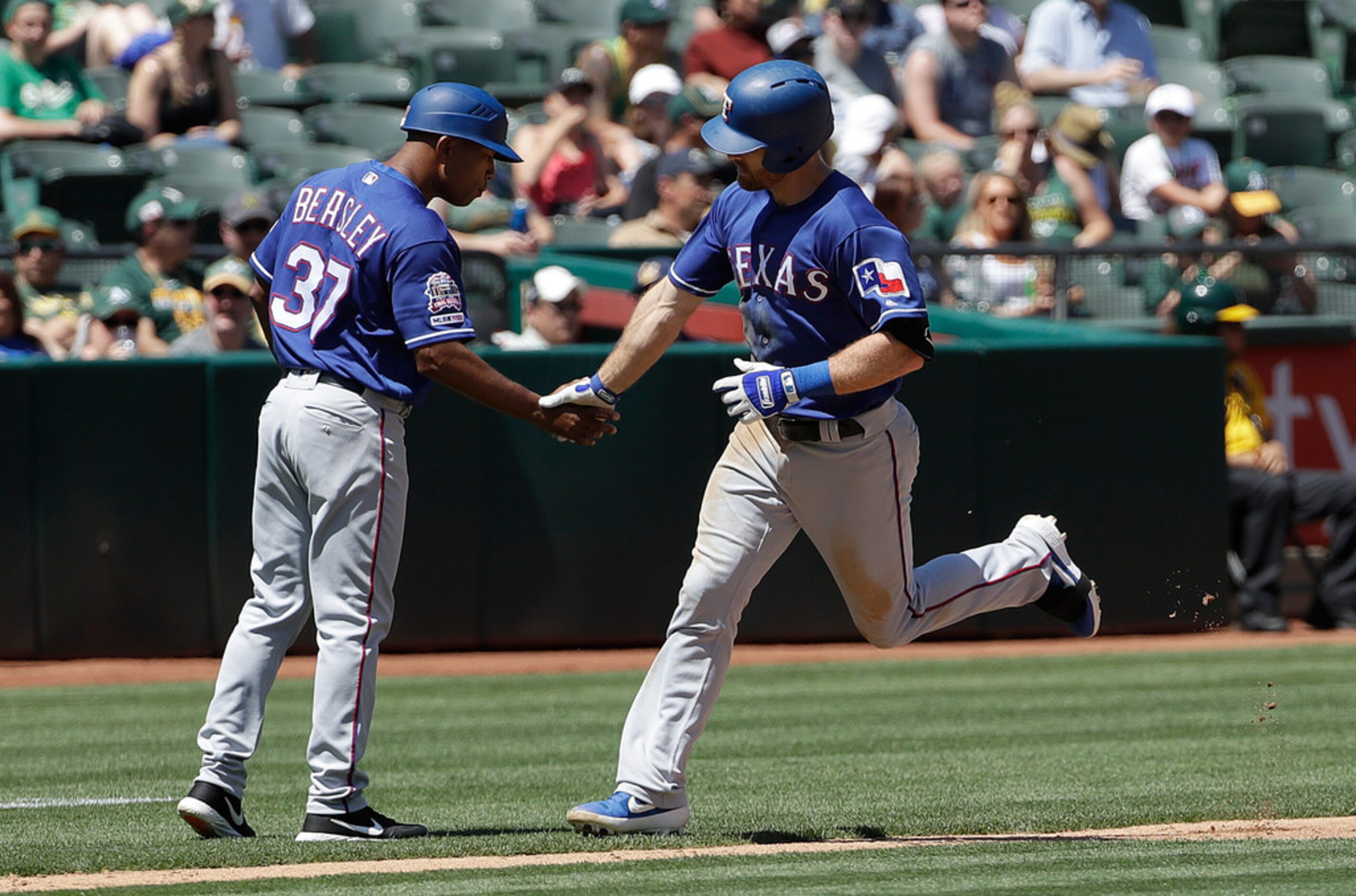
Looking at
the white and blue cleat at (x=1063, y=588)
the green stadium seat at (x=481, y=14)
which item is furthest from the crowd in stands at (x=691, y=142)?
the white and blue cleat at (x=1063, y=588)

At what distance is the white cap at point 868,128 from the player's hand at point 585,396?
7195mm

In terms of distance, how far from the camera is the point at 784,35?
1362 centimetres

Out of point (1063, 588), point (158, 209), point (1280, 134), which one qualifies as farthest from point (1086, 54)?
point (1063, 588)

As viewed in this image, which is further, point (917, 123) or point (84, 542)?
point (917, 123)

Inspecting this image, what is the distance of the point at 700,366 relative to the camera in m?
10.4

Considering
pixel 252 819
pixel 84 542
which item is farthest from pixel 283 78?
pixel 252 819

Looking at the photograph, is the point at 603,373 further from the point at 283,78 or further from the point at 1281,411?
the point at 283,78

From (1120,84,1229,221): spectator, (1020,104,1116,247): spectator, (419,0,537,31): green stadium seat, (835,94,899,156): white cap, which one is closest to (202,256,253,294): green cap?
(835,94,899,156): white cap

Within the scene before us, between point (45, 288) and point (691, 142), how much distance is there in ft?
12.7

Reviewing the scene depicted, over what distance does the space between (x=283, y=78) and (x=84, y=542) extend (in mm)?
5496

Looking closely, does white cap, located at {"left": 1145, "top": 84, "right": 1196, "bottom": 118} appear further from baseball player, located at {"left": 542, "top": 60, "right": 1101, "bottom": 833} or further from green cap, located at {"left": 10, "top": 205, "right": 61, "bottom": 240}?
baseball player, located at {"left": 542, "top": 60, "right": 1101, "bottom": 833}

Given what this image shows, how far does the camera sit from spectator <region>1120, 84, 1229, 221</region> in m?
13.4

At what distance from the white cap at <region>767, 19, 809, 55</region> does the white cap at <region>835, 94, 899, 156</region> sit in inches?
29.1

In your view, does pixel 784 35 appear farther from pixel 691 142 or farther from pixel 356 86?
pixel 356 86
